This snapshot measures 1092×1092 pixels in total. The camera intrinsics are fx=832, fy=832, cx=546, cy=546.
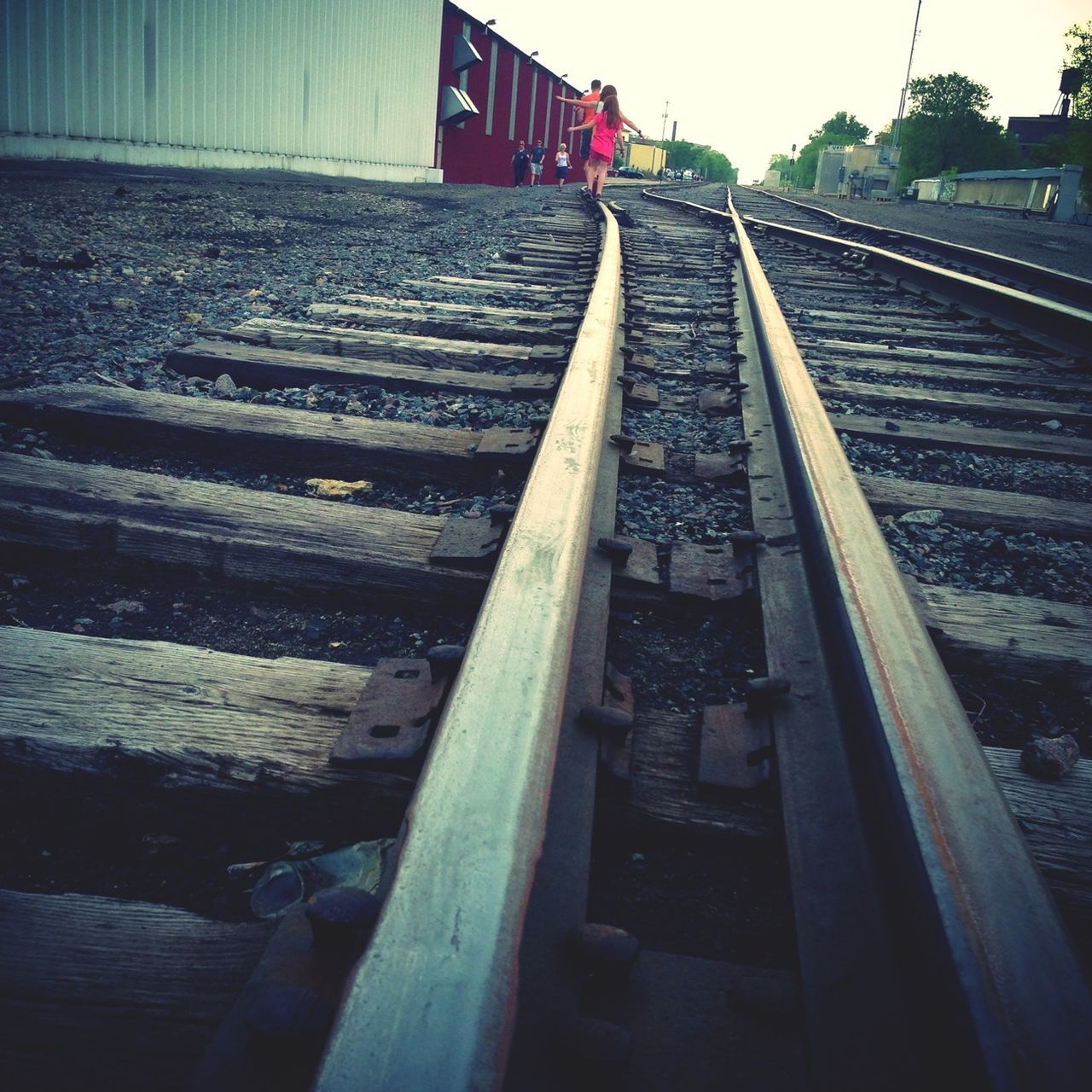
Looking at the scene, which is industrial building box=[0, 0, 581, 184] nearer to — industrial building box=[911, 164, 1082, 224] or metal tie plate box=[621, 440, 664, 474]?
metal tie plate box=[621, 440, 664, 474]

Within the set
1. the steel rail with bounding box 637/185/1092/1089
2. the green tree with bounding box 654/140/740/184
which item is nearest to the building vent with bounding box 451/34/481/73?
the steel rail with bounding box 637/185/1092/1089

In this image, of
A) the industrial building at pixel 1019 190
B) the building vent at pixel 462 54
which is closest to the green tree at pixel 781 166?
the industrial building at pixel 1019 190

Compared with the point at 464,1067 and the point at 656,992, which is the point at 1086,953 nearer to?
the point at 656,992

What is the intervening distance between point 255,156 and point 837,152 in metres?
58.3

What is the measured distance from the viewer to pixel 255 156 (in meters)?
14.4

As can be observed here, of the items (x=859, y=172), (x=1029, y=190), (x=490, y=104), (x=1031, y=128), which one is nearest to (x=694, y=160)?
(x=1031, y=128)

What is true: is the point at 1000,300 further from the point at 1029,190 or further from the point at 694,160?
the point at 694,160

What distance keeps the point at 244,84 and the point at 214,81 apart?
0.79m

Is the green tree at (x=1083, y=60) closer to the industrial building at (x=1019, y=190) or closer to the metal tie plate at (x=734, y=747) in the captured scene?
the industrial building at (x=1019, y=190)

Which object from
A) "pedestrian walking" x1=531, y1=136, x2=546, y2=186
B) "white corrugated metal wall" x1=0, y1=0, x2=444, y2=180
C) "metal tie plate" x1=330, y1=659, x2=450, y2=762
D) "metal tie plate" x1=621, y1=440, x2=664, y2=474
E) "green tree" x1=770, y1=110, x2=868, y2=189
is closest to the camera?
"metal tie plate" x1=330, y1=659, x2=450, y2=762

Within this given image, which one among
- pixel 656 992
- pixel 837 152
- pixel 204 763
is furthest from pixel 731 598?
pixel 837 152

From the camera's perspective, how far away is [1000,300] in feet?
16.3

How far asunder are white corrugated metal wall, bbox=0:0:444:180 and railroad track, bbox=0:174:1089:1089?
1119cm

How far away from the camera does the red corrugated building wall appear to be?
22.5m
